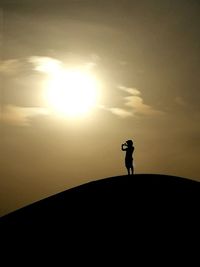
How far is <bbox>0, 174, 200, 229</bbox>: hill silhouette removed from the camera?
15028 millimetres

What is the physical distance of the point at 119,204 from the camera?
1606cm

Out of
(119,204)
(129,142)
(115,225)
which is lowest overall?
(115,225)

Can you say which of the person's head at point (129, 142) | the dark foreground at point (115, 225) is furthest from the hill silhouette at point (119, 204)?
the person's head at point (129, 142)

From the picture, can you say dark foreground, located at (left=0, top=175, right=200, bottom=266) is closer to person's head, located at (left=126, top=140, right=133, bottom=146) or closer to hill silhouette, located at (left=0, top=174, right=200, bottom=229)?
hill silhouette, located at (left=0, top=174, right=200, bottom=229)

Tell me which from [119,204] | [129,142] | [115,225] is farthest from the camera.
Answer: [129,142]

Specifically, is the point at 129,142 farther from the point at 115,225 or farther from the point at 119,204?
the point at 115,225

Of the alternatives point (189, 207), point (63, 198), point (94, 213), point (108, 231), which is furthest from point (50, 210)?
point (189, 207)

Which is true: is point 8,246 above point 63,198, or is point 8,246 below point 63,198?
below

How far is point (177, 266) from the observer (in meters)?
12.3

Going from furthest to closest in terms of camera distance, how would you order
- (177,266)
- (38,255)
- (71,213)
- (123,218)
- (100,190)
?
(100,190)
(71,213)
(123,218)
(38,255)
(177,266)

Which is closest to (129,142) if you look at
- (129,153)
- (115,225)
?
(129,153)

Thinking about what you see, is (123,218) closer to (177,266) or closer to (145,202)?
(145,202)

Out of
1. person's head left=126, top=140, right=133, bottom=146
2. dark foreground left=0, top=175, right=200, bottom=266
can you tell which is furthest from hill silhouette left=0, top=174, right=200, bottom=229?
A: person's head left=126, top=140, right=133, bottom=146

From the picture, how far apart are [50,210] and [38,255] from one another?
3454mm
